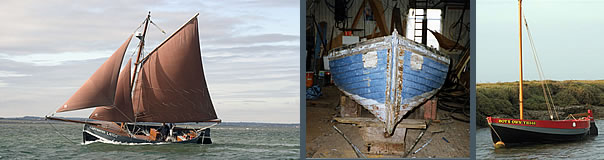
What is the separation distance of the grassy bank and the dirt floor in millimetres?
8079

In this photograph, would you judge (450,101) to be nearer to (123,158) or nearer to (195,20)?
(195,20)

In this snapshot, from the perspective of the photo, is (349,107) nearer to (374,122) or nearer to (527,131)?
(374,122)

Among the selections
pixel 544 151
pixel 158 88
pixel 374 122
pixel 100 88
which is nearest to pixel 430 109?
pixel 374 122

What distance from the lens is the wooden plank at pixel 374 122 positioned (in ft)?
23.2

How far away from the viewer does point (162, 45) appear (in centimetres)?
1914

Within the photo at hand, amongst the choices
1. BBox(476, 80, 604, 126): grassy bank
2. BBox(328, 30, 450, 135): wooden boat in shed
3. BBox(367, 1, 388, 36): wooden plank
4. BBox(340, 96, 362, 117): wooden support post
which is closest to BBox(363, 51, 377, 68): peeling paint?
BBox(328, 30, 450, 135): wooden boat in shed

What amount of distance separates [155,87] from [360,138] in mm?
13386

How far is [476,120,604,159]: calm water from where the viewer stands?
11.9 m

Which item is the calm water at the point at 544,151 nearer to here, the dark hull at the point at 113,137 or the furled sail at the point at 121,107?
the furled sail at the point at 121,107

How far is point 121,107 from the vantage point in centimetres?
1947

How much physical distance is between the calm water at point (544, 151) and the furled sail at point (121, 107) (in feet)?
39.4

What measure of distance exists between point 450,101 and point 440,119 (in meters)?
0.70

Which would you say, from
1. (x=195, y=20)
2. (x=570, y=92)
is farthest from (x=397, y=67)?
(x=570, y=92)

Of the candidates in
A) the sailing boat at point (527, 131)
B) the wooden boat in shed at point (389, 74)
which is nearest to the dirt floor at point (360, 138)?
the wooden boat in shed at point (389, 74)
